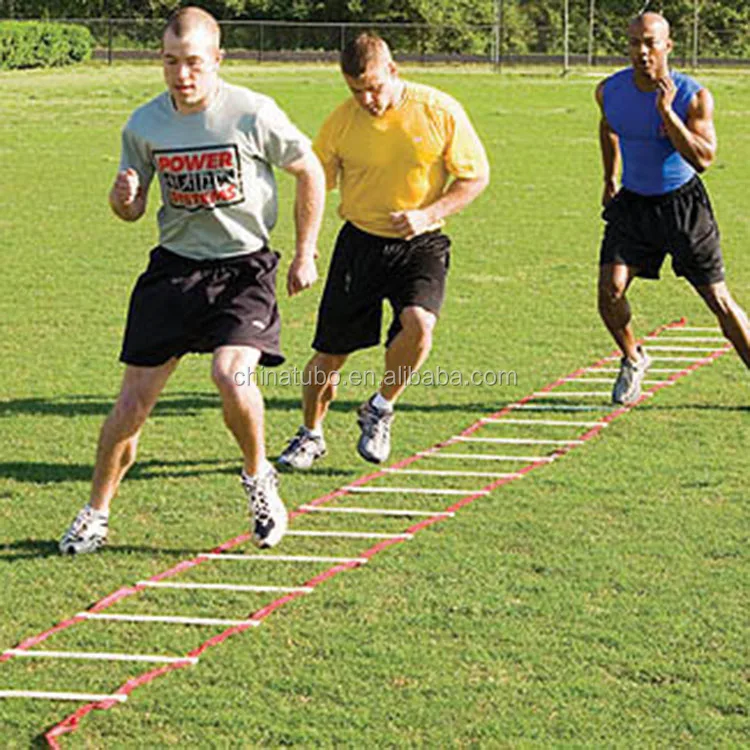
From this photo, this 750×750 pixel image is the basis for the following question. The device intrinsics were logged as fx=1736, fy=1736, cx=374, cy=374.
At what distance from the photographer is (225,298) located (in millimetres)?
6719

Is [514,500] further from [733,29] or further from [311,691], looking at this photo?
[733,29]

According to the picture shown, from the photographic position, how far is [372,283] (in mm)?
8219

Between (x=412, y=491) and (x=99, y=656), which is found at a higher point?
(x=99, y=656)

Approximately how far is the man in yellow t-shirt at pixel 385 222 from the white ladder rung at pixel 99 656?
101 inches

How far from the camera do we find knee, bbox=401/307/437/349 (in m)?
8.09

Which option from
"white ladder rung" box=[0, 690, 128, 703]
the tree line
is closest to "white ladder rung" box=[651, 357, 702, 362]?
"white ladder rung" box=[0, 690, 128, 703]

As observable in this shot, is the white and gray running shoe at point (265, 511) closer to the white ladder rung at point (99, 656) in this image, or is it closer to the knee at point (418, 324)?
the white ladder rung at point (99, 656)

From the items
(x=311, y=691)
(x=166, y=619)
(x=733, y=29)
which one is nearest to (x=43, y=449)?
(x=166, y=619)

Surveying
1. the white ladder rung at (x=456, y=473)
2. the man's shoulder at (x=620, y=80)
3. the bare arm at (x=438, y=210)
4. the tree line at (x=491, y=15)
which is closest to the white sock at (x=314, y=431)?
the white ladder rung at (x=456, y=473)

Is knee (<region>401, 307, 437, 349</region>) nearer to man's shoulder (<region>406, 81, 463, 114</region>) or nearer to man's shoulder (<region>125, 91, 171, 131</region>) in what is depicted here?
man's shoulder (<region>406, 81, 463, 114</region>)

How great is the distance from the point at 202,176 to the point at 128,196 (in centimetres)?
29

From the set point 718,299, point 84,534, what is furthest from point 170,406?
point 718,299

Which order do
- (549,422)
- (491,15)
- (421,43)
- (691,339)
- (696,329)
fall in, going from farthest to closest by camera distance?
(491,15) < (421,43) < (696,329) < (691,339) < (549,422)

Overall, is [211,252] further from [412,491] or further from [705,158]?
[705,158]
